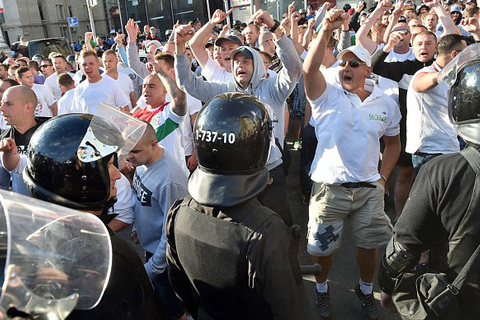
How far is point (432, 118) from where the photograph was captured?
11.4 ft

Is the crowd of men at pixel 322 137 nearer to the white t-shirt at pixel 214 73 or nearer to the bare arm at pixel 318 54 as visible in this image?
the bare arm at pixel 318 54

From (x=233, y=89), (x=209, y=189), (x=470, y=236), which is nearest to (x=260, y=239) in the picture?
(x=209, y=189)

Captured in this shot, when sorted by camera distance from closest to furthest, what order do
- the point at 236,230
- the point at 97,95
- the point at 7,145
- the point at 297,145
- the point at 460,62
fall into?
the point at 236,230 < the point at 460,62 < the point at 7,145 < the point at 97,95 < the point at 297,145

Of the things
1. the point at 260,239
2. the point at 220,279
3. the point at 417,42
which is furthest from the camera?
the point at 417,42

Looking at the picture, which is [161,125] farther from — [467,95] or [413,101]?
[467,95]

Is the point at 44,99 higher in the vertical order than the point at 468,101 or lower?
lower

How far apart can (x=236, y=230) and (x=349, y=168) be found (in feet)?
5.43

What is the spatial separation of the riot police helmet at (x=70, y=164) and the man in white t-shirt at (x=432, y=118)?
2.77 meters

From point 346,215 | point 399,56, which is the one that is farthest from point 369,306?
point 399,56

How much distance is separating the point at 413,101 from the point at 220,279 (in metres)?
2.88

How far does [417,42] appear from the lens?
414cm

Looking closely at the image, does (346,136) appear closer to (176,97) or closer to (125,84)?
(176,97)

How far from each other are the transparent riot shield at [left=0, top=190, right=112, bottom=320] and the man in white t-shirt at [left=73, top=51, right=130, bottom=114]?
4.53 metres

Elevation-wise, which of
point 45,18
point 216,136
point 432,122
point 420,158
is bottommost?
point 420,158
